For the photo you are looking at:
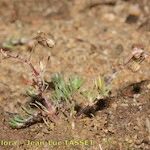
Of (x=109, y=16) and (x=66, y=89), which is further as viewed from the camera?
(x=109, y=16)

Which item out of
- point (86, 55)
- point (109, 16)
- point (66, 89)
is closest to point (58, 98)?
point (66, 89)

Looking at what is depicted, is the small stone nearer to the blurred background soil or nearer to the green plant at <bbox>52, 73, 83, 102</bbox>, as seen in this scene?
the blurred background soil

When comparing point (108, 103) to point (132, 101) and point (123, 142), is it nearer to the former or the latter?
point (132, 101)

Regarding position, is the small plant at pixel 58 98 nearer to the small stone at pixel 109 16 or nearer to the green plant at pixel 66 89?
the green plant at pixel 66 89

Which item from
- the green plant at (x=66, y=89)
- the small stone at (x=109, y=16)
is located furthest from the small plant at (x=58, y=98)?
the small stone at (x=109, y=16)

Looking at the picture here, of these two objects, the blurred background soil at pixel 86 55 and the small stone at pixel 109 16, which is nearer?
the blurred background soil at pixel 86 55

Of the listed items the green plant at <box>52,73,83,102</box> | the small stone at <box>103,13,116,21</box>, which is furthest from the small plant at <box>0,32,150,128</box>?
the small stone at <box>103,13,116,21</box>

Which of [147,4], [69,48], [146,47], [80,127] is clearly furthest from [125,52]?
[80,127]

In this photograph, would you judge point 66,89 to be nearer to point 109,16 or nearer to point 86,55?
point 86,55

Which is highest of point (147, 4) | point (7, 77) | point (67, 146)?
point (147, 4)
